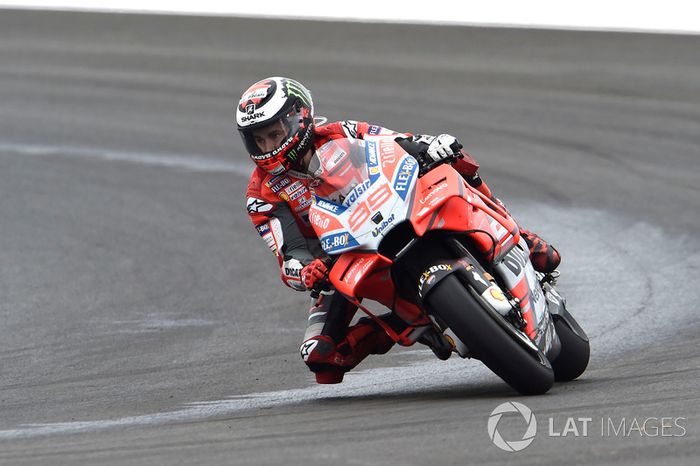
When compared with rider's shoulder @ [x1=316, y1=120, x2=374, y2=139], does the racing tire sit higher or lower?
lower

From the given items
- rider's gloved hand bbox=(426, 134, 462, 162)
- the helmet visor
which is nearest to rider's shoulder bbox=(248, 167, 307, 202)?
the helmet visor

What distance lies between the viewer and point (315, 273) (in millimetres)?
5875

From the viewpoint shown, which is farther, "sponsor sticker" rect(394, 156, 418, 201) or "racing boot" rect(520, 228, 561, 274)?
"racing boot" rect(520, 228, 561, 274)

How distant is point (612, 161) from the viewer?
12727mm

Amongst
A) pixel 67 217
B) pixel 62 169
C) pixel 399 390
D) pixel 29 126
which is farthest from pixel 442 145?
pixel 29 126

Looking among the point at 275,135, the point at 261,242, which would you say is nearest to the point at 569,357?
the point at 275,135

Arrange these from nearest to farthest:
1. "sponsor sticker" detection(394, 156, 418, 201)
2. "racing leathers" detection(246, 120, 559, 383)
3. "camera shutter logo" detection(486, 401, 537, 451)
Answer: "camera shutter logo" detection(486, 401, 537, 451), "sponsor sticker" detection(394, 156, 418, 201), "racing leathers" detection(246, 120, 559, 383)

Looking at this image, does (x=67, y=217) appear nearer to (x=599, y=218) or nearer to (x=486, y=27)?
(x=599, y=218)

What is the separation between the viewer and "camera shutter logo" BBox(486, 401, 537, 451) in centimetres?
446

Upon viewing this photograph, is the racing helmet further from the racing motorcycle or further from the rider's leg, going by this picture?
the rider's leg

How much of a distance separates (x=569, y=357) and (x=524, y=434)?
1.91 m

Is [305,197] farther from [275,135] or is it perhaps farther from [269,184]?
[275,135]

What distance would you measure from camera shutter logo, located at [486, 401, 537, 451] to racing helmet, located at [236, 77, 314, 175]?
1.65 metres

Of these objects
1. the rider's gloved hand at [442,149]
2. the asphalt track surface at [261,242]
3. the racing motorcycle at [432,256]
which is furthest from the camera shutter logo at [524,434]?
the rider's gloved hand at [442,149]
